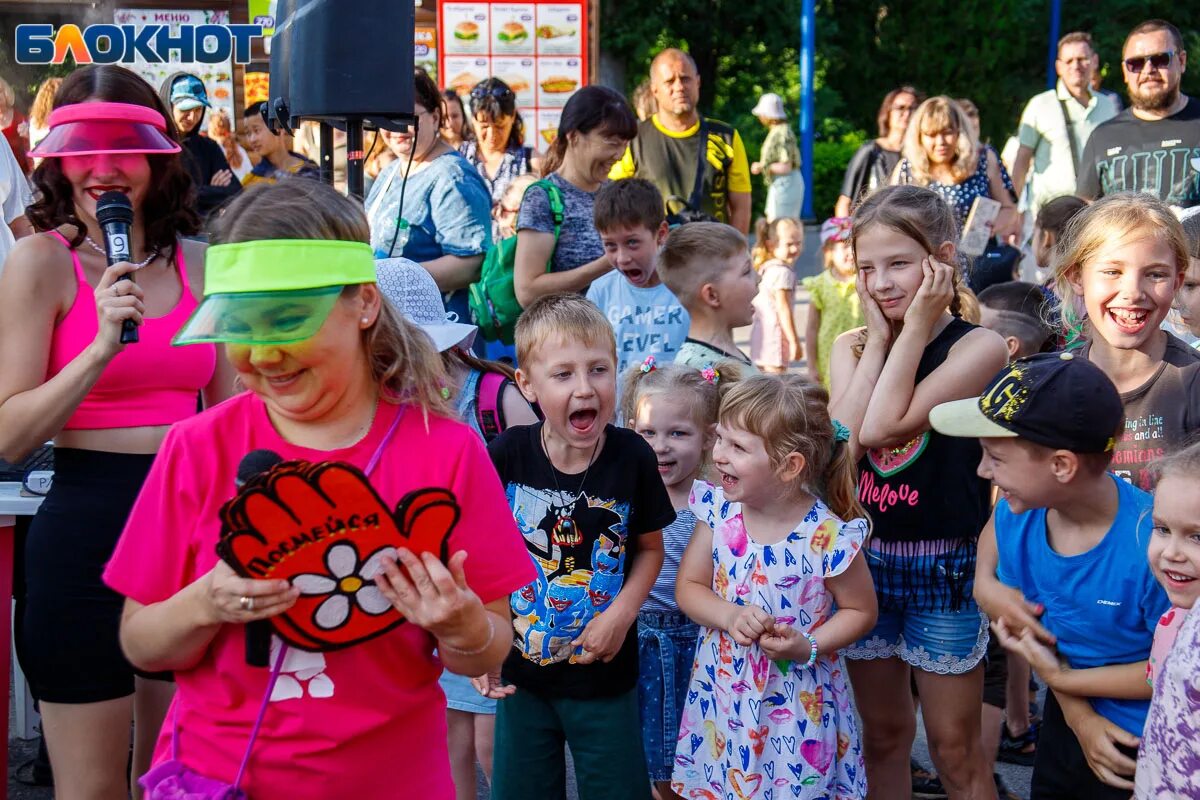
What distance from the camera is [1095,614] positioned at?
2.67 m

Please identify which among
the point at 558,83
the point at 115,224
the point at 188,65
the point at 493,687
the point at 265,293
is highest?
the point at 558,83

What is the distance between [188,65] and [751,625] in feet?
32.5

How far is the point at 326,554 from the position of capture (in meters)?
1.88

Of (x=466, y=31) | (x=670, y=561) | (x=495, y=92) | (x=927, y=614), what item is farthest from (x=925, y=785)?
(x=466, y=31)

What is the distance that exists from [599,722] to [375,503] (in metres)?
1.43

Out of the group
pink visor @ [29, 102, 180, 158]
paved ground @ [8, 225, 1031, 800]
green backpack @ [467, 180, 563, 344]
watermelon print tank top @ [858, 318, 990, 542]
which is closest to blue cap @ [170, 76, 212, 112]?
green backpack @ [467, 180, 563, 344]

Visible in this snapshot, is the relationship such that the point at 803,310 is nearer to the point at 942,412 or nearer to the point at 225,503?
the point at 942,412

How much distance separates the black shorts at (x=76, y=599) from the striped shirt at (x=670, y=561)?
1415 millimetres

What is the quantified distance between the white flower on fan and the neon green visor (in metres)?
0.33

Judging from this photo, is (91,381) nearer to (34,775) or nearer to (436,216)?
(34,775)

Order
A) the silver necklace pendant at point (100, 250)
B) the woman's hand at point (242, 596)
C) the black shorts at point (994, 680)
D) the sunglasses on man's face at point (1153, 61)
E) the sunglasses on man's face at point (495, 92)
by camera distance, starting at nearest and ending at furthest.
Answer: the woman's hand at point (242, 596)
the silver necklace pendant at point (100, 250)
the black shorts at point (994, 680)
the sunglasses on man's face at point (1153, 61)
the sunglasses on man's face at point (495, 92)

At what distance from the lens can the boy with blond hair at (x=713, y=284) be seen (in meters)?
4.45

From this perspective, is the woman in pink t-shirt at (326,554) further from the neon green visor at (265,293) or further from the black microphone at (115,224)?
the black microphone at (115,224)

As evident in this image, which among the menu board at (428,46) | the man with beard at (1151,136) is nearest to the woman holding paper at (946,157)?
the man with beard at (1151,136)
